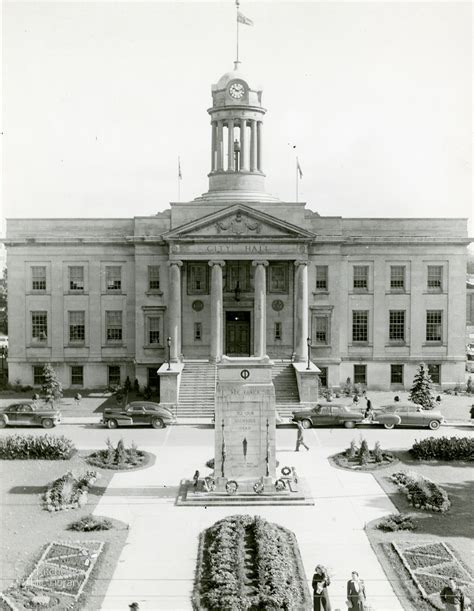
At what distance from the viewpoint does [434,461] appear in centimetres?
3250

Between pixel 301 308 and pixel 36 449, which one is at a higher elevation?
pixel 301 308

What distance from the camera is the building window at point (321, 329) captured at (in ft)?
170

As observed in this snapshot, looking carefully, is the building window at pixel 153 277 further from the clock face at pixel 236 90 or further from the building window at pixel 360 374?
the building window at pixel 360 374

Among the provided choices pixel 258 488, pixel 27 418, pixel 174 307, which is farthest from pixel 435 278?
pixel 258 488

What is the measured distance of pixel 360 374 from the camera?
53000 mm

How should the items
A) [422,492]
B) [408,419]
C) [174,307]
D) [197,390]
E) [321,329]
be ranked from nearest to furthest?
[422,492], [408,419], [197,390], [174,307], [321,329]

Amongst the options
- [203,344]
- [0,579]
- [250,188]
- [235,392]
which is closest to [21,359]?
[203,344]

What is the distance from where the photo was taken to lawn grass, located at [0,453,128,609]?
65.2 feet

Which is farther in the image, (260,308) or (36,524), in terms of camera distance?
(260,308)

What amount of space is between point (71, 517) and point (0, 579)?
5.31 meters

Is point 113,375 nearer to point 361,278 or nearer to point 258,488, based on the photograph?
point 361,278

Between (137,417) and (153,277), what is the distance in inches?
550

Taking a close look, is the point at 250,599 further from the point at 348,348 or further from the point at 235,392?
the point at 348,348

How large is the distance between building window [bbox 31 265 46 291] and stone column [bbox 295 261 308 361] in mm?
17931
